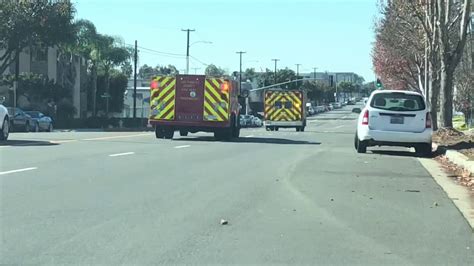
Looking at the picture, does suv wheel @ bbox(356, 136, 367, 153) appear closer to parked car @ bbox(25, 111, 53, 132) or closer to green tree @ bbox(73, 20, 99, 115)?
parked car @ bbox(25, 111, 53, 132)

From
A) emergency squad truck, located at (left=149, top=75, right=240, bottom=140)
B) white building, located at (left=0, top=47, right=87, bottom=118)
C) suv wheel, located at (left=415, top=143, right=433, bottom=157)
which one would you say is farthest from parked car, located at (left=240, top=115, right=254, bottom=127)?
suv wheel, located at (left=415, top=143, right=433, bottom=157)

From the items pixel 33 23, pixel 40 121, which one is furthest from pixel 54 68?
pixel 40 121

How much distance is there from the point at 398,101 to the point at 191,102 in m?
8.78

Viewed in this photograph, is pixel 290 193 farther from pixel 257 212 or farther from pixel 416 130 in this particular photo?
pixel 416 130

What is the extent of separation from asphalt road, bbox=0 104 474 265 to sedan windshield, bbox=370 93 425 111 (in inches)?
119

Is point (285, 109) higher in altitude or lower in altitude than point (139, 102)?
lower

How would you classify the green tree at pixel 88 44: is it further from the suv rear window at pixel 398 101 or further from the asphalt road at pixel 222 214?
the asphalt road at pixel 222 214

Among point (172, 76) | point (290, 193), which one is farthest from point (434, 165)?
point (172, 76)

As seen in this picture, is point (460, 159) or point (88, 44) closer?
point (460, 159)

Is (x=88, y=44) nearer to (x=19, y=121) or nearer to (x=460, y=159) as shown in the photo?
(x=19, y=121)

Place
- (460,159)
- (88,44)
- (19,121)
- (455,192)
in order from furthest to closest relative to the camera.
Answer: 1. (88,44)
2. (19,121)
3. (460,159)
4. (455,192)

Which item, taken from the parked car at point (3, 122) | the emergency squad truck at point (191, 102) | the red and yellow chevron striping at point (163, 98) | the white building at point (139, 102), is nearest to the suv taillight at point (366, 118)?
the emergency squad truck at point (191, 102)

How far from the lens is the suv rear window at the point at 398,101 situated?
17984 mm

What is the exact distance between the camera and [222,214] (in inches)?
348
